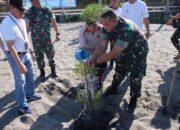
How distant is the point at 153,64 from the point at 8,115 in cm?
370

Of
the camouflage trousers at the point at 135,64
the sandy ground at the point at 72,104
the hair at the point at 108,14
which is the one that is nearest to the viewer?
the hair at the point at 108,14

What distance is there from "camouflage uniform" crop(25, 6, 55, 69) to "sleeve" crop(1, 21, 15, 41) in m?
1.55

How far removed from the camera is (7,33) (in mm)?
4406

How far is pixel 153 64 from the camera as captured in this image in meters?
7.54

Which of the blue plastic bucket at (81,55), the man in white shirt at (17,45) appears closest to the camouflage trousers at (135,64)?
the blue plastic bucket at (81,55)

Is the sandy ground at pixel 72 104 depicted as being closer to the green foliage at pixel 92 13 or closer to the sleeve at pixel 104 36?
the sleeve at pixel 104 36

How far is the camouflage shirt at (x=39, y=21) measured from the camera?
5.95 meters

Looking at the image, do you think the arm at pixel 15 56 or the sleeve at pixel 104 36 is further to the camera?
the sleeve at pixel 104 36

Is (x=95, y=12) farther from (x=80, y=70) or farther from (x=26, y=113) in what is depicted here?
(x=26, y=113)

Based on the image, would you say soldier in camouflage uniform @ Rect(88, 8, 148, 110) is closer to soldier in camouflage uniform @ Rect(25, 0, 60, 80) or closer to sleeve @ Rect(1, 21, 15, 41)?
sleeve @ Rect(1, 21, 15, 41)

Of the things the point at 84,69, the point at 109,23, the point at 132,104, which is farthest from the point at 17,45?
the point at 132,104

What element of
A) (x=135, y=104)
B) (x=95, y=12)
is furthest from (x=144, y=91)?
(x=95, y=12)

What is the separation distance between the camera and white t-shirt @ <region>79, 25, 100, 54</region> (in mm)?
5297

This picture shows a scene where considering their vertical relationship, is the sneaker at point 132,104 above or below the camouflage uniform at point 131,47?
below
